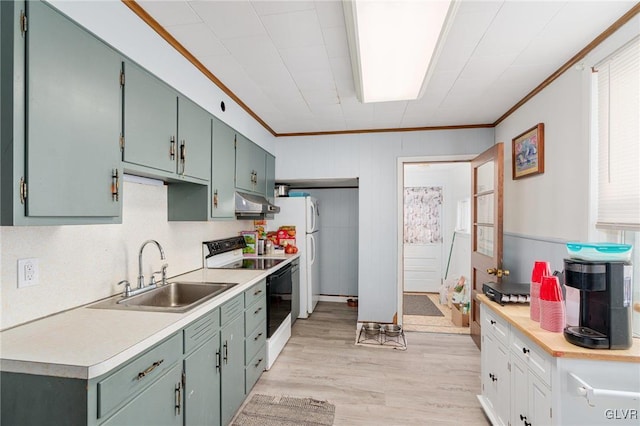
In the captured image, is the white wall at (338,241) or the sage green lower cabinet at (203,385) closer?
the sage green lower cabinet at (203,385)

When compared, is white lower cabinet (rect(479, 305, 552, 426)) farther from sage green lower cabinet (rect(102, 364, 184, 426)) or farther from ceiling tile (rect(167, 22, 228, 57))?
ceiling tile (rect(167, 22, 228, 57))

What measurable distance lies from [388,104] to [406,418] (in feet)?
8.87

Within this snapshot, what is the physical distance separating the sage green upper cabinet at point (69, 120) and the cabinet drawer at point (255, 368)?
5.22 feet

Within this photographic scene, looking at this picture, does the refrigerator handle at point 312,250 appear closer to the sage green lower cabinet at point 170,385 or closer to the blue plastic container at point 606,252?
the sage green lower cabinet at point 170,385

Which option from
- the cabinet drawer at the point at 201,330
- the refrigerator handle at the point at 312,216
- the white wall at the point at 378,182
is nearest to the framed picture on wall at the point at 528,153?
the white wall at the point at 378,182

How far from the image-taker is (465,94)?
108 inches

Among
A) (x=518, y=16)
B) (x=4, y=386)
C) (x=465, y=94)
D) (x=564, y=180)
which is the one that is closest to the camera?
(x=4, y=386)

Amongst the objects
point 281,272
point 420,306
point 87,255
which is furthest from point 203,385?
point 420,306

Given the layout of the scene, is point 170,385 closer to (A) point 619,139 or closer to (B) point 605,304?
(B) point 605,304

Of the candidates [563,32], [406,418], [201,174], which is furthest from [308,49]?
[406,418]

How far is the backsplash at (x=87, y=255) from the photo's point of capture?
1.31 meters

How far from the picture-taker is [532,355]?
1.54 meters

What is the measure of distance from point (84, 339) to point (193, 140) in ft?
4.58

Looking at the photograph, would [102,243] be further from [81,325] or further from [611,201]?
[611,201]
